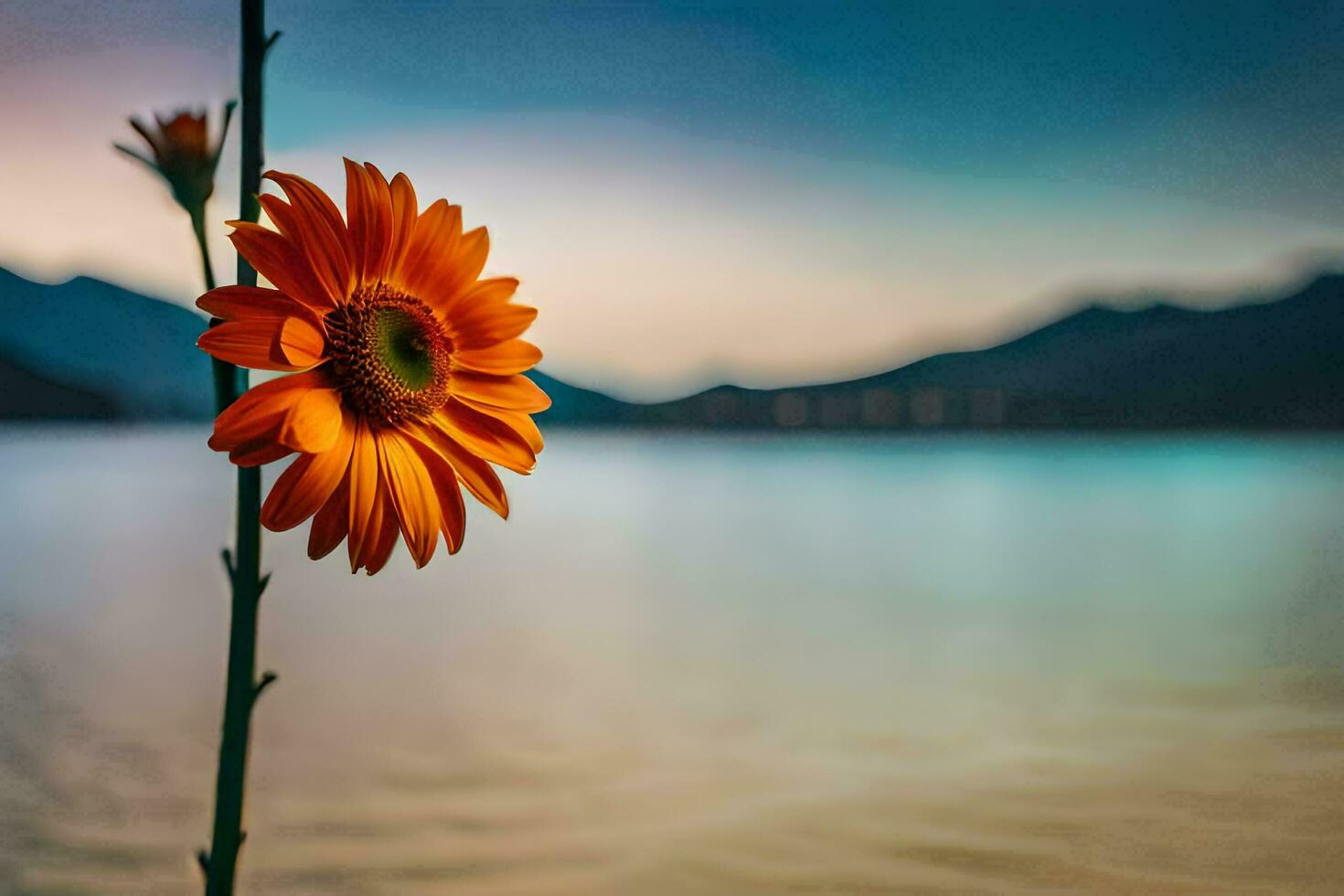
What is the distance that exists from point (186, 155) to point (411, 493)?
154mm

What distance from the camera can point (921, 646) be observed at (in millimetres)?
4969

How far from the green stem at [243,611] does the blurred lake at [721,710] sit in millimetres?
16

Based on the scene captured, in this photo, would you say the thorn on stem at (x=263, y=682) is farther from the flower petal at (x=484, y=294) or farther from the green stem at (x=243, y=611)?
the flower petal at (x=484, y=294)

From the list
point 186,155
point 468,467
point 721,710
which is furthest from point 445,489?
point 721,710

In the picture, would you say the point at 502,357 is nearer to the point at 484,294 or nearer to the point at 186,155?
the point at 484,294

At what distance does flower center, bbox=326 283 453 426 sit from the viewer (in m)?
0.39

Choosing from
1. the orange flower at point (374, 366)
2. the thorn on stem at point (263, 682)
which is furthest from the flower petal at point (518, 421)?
the thorn on stem at point (263, 682)

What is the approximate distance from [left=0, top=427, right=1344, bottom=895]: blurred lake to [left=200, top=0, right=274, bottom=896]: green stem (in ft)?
0.05

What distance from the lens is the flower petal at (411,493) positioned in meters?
0.36

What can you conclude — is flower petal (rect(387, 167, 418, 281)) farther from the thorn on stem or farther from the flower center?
the thorn on stem

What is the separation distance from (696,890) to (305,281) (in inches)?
78.0

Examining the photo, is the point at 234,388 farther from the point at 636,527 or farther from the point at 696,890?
the point at 636,527

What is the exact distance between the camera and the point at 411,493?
374 millimetres

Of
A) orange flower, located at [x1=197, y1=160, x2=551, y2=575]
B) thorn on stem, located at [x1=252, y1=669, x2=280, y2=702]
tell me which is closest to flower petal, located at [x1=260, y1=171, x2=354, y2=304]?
orange flower, located at [x1=197, y1=160, x2=551, y2=575]
